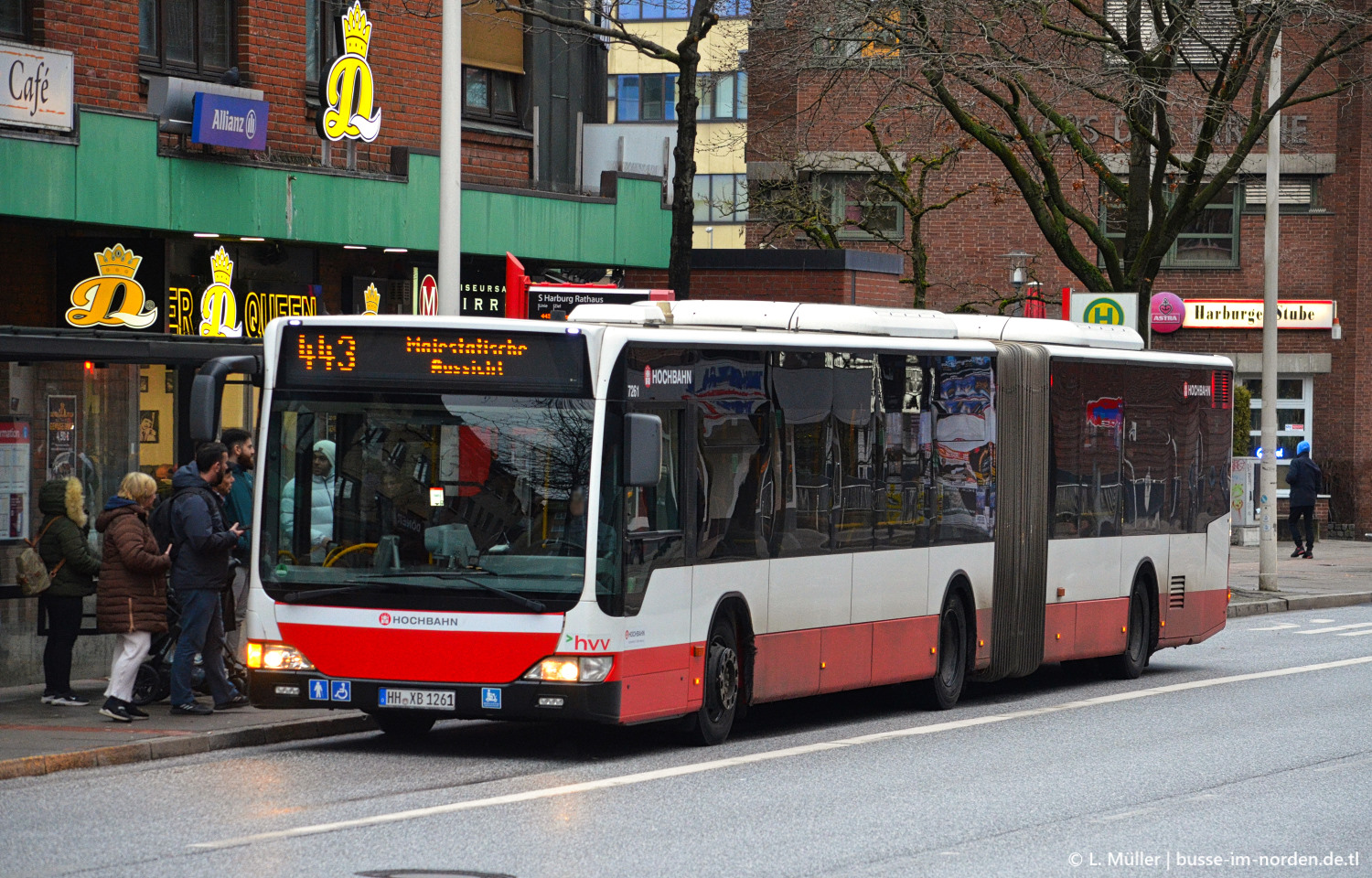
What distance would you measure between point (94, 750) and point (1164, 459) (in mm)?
10902

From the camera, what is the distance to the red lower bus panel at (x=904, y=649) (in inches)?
566

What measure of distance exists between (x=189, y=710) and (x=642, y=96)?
59.7 meters

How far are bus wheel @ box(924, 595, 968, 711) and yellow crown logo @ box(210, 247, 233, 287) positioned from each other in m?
7.91

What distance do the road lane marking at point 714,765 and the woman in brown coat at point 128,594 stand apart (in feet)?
11.1

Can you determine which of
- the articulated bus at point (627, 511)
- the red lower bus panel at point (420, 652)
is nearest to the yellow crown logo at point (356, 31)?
the articulated bus at point (627, 511)

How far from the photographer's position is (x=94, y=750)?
36.7 feet

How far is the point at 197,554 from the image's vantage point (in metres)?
12.7

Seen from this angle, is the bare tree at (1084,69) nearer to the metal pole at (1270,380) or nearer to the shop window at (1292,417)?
the metal pole at (1270,380)

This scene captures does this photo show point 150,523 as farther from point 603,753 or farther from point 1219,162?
point 1219,162

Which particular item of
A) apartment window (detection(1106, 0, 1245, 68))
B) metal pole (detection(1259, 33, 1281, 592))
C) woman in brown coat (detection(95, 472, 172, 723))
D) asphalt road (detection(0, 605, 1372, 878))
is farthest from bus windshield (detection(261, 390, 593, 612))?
metal pole (detection(1259, 33, 1281, 592))

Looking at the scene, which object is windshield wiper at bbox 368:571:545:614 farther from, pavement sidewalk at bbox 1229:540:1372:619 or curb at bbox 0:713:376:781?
pavement sidewalk at bbox 1229:540:1372:619

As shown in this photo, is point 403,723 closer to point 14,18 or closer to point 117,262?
point 117,262

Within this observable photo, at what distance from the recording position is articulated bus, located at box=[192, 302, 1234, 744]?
37.2 feet

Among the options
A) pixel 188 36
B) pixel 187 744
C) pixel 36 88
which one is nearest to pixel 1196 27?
pixel 188 36
